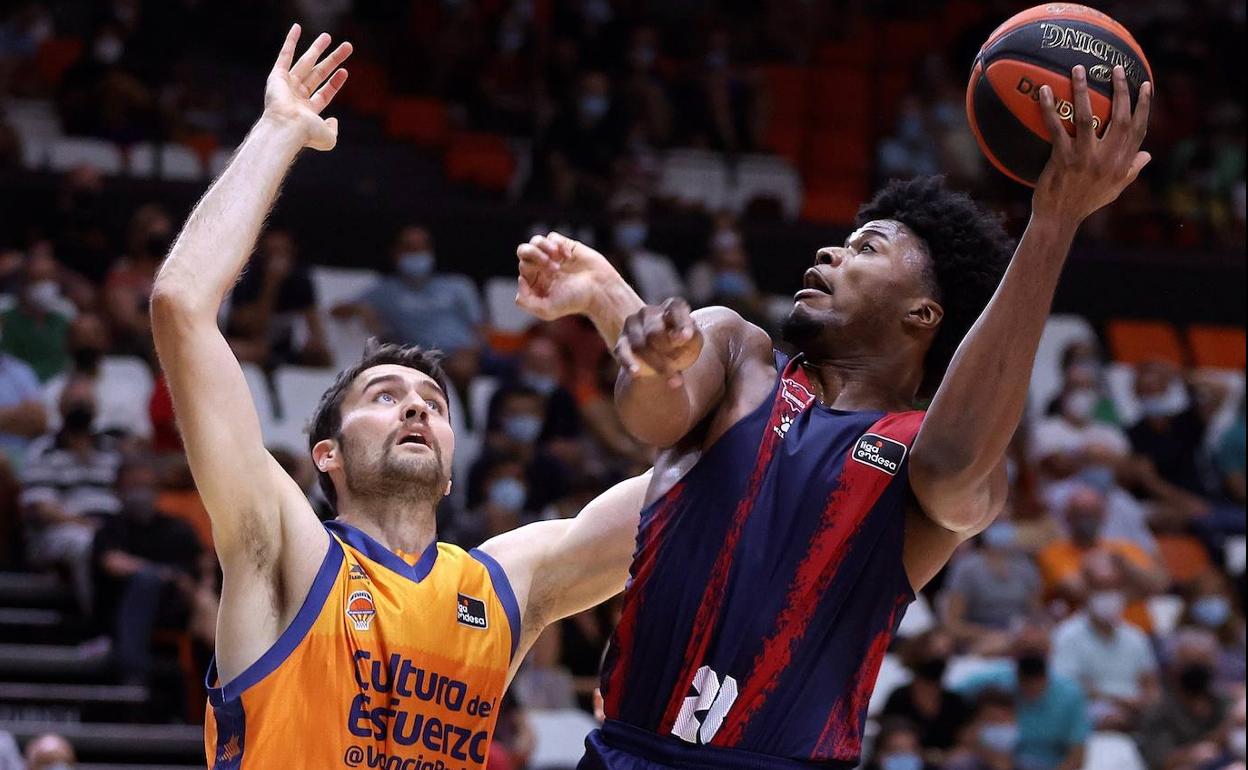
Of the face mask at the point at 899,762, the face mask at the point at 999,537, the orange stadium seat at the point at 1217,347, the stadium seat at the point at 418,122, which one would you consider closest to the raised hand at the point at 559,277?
the face mask at the point at 899,762

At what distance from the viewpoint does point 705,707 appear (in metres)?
3.69

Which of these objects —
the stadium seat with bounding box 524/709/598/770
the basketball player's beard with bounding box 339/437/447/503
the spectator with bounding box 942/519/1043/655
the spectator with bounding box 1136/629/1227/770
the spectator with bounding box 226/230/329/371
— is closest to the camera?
the basketball player's beard with bounding box 339/437/447/503

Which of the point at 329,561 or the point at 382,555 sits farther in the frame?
the point at 382,555

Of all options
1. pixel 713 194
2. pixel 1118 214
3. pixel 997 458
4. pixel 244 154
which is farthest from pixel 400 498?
pixel 1118 214

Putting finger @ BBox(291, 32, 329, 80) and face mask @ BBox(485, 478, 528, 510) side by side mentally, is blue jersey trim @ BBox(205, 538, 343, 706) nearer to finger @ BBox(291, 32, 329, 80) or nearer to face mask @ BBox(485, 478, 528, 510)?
finger @ BBox(291, 32, 329, 80)

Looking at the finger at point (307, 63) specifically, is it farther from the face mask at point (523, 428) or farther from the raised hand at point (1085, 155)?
the face mask at point (523, 428)

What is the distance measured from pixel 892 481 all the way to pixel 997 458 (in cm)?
27

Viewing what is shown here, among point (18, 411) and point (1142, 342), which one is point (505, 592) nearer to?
point (18, 411)

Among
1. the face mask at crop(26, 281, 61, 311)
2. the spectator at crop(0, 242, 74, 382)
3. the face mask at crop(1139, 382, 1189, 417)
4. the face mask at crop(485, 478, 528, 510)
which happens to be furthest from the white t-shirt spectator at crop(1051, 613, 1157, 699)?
the face mask at crop(26, 281, 61, 311)

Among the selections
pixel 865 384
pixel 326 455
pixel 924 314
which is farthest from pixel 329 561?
→ pixel 924 314

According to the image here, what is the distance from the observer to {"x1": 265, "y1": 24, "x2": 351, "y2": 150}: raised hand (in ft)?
14.8

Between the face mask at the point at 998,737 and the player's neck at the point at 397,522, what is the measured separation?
5.12m

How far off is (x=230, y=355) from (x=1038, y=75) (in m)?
1.99

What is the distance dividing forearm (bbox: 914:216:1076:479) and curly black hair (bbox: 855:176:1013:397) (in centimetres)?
53
